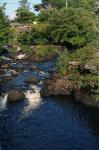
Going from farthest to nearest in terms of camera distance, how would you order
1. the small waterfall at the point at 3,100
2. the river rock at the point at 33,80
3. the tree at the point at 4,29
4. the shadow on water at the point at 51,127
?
the tree at the point at 4,29
the river rock at the point at 33,80
the small waterfall at the point at 3,100
the shadow on water at the point at 51,127

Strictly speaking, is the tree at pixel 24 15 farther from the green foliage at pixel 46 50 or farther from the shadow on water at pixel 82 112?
the shadow on water at pixel 82 112

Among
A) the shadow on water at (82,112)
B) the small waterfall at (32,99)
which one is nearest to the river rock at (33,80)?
the small waterfall at (32,99)

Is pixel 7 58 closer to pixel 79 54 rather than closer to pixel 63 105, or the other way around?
pixel 79 54

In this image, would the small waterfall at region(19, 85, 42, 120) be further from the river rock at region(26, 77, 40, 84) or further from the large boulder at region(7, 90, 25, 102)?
the river rock at region(26, 77, 40, 84)

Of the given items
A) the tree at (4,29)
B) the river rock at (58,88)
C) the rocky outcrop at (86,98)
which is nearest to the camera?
the rocky outcrop at (86,98)

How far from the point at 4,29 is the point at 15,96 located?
43.8 feet

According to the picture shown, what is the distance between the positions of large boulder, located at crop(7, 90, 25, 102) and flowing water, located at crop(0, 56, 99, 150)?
0.58 meters

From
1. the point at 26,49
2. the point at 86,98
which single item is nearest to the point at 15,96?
the point at 86,98

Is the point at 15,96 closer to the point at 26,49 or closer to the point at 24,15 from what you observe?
the point at 26,49

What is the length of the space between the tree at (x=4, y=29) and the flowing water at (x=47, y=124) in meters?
10.1

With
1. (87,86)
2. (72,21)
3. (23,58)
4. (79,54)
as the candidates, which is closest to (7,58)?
(23,58)

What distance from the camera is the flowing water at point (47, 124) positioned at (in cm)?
2552

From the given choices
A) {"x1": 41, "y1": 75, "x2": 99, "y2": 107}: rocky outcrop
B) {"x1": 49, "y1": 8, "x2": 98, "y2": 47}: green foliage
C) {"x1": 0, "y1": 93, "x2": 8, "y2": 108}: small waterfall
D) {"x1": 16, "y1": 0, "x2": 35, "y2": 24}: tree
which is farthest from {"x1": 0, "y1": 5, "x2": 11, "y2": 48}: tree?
{"x1": 16, "y1": 0, "x2": 35, "y2": 24}: tree

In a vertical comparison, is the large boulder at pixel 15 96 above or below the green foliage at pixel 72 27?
below
